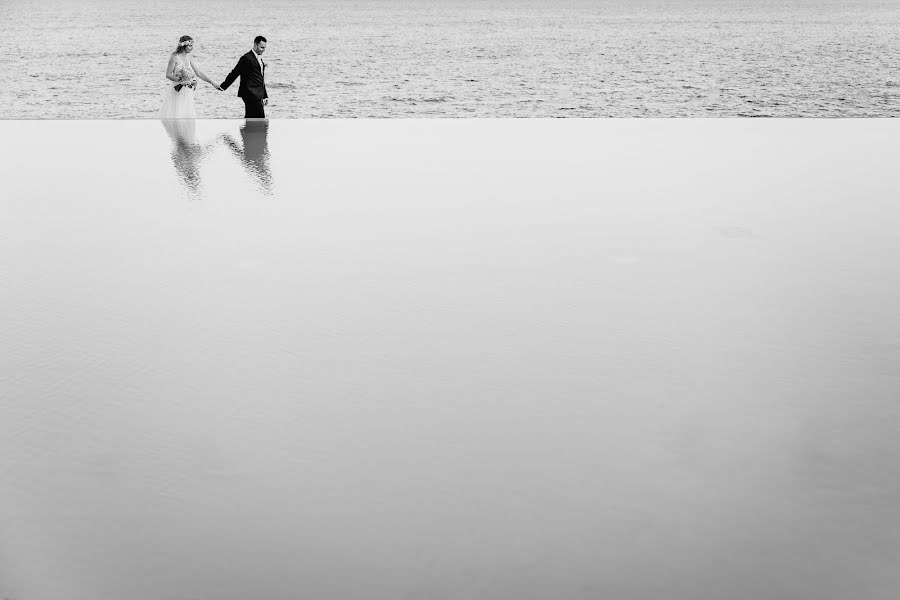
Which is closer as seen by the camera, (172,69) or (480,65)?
(172,69)

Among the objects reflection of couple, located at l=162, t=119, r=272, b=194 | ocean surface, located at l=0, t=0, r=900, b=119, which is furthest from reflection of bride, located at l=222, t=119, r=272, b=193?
ocean surface, located at l=0, t=0, r=900, b=119

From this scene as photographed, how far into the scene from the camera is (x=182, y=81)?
11977mm

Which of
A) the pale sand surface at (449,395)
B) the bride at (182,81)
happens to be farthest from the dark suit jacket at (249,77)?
the pale sand surface at (449,395)

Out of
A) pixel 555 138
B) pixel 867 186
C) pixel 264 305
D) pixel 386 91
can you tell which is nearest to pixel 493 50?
pixel 386 91

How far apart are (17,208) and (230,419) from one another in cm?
454

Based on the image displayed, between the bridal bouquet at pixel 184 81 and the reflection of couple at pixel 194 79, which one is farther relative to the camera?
the bridal bouquet at pixel 184 81

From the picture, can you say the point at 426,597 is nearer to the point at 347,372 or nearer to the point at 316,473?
the point at 316,473

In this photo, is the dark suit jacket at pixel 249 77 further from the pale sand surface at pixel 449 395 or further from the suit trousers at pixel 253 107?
the pale sand surface at pixel 449 395

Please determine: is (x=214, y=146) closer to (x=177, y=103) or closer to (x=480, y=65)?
(x=177, y=103)

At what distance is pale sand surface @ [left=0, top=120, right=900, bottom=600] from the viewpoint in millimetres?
2744

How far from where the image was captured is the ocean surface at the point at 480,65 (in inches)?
1136

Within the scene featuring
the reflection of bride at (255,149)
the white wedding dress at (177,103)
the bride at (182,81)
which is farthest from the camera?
the white wedding dress at (177,103)

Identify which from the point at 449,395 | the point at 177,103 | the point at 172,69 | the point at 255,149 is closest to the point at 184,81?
the point at 172,69

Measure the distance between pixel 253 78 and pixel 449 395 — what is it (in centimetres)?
907
